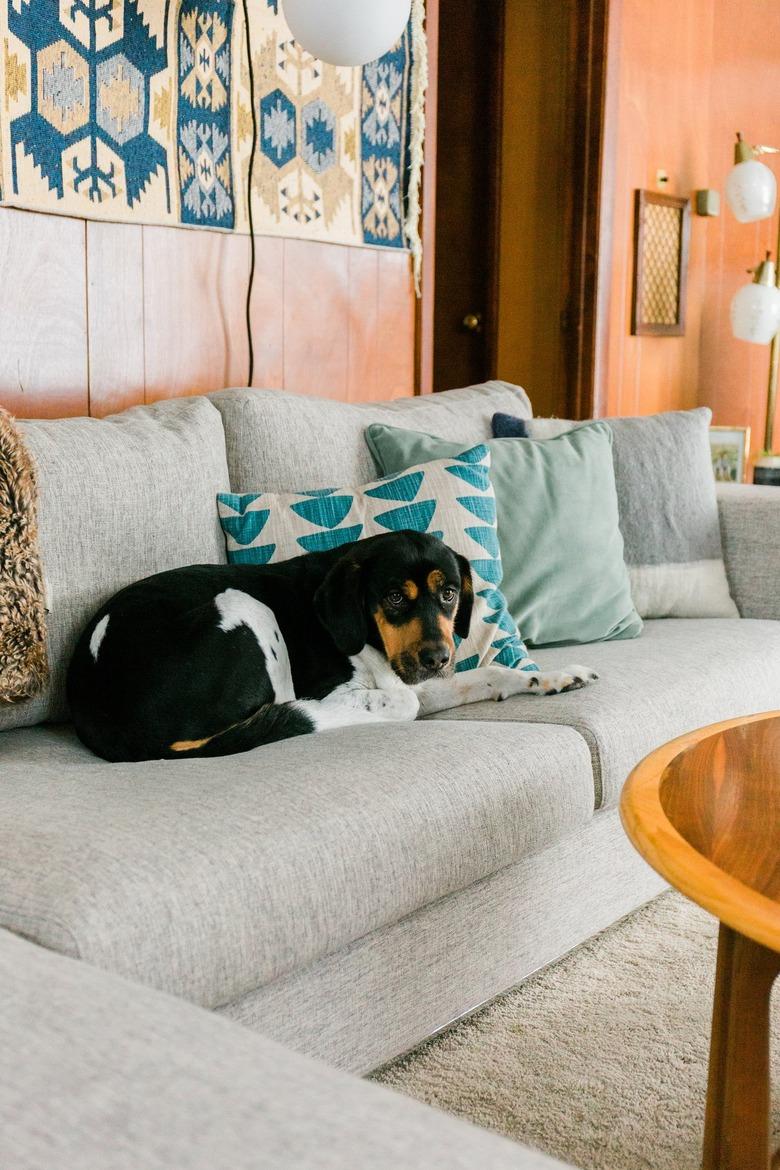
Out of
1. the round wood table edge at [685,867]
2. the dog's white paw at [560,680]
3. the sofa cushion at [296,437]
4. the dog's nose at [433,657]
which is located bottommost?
the dog's white paw at [560,680]

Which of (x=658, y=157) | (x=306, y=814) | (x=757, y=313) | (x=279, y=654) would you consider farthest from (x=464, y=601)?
(x=658, y=157)

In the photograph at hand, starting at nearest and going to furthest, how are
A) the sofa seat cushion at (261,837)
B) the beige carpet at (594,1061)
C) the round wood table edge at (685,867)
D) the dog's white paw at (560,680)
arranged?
the round wood table edge at (685,867)
the sofa seat cushion at (261,837)
the beige carpet at (594,1061)
the dog's white paw at (560,680)

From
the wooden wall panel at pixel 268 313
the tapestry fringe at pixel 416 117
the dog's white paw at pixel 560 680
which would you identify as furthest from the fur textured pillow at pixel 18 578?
the tapestry fringe at pixel 416 117

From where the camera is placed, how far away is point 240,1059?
0.79m

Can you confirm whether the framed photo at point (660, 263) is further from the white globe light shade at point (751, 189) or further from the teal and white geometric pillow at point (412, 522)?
the teal and white geometric pillow at point (412, 522)

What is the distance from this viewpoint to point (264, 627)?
190cm

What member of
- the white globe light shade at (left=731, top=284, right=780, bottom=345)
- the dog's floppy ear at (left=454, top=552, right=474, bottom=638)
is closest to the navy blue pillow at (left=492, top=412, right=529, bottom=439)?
the dog's floppy ear at (left=454, top=552, right=474, bottom=638)

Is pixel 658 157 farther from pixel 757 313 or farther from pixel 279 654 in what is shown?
pixel 279 654

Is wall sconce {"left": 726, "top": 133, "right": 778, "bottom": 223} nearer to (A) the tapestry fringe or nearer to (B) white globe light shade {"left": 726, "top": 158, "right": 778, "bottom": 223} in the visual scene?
(B) white globe light shade {"left": 726, "top": 158, "right": 778, "bottom": 223}

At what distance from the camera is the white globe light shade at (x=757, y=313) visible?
14.2 feet

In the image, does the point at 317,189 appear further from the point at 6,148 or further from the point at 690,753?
the point at 690,753

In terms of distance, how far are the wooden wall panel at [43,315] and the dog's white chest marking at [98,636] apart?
0.65m

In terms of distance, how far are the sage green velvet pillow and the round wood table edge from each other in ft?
3.22

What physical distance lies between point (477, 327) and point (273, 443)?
269cm
